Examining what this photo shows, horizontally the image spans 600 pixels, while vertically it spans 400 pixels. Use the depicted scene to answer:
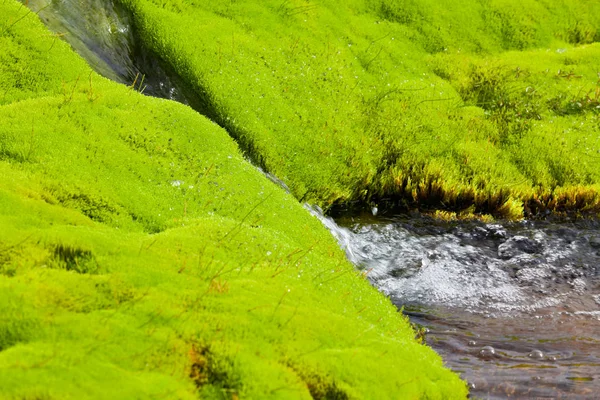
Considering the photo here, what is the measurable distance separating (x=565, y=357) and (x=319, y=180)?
7335mm

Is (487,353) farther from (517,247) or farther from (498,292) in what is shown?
(517,247)

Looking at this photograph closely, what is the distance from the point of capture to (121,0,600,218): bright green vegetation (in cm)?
1620

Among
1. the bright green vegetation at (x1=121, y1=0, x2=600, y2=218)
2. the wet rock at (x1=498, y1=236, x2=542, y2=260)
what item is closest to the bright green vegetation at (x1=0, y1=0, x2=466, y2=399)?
the bright green vegetation at (x1=121, y1=0, x2=600, y2=218)

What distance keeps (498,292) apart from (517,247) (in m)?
2.35

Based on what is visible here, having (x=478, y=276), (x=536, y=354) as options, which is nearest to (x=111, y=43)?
(x=478, y=276)

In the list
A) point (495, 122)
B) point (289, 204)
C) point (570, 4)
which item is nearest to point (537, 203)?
point (495, 122)

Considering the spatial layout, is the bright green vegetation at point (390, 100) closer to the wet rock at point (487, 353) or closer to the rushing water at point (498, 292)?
the rushing water at point (498, 292)

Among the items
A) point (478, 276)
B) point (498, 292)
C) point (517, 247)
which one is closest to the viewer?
point (498, 292)

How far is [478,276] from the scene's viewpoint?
47.3 ft

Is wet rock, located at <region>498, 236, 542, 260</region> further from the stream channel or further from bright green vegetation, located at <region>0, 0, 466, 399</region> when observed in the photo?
bright green vegetation, located at <region>0, 0, 466, 399</region>

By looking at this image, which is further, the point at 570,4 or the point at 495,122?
the point at 570,4

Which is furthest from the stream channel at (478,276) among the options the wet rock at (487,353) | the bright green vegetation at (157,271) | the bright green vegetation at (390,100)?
the bright green vegetation at (157,271)

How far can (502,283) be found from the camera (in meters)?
14.2

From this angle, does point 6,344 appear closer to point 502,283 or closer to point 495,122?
point 502,283
